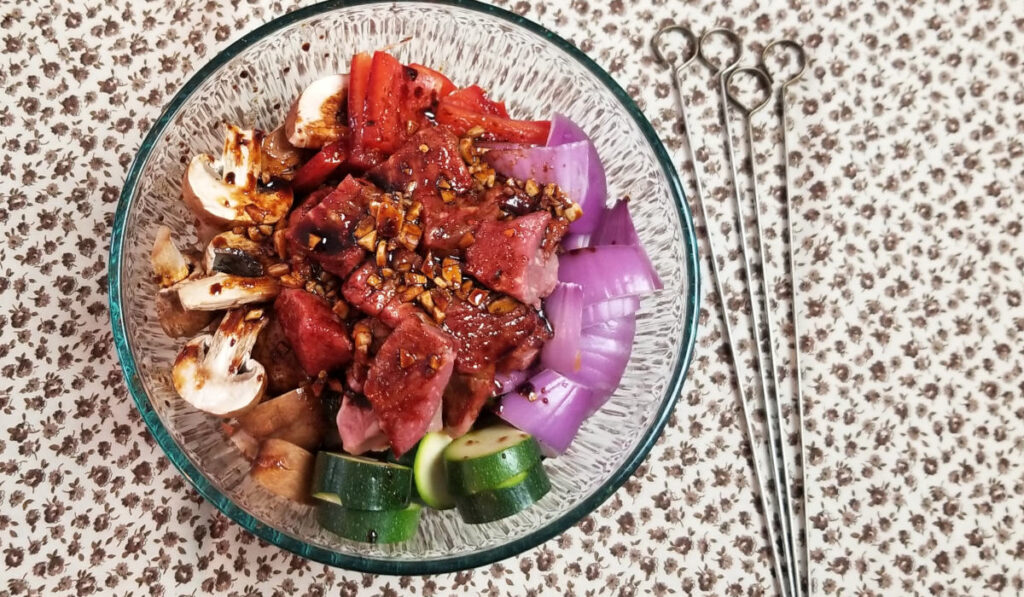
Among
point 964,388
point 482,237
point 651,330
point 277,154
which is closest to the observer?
point 482,237

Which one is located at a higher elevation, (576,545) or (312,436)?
(312,436)

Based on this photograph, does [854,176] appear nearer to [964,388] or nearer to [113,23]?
[964,388]

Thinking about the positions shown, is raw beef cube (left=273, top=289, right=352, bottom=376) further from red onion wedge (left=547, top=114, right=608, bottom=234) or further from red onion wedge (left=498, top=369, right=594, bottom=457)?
red onion wedge (left=547, top=114, right=608, bottom=234)

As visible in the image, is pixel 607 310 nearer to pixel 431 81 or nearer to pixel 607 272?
pixel 607 272

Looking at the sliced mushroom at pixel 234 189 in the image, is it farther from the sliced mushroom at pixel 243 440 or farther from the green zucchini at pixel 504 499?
the green zucchini at pixel 504 499

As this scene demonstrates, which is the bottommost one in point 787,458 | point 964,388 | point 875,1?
point 787,458

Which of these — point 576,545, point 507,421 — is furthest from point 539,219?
point 576,545
